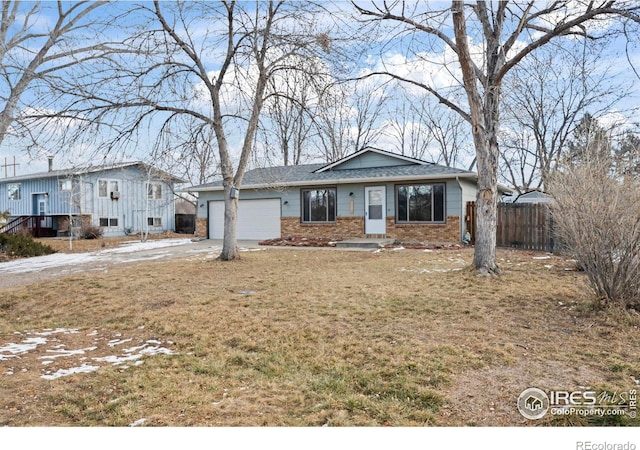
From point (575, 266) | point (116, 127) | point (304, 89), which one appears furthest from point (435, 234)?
point (116, 127)

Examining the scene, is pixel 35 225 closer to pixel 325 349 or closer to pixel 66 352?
pixel 66 352

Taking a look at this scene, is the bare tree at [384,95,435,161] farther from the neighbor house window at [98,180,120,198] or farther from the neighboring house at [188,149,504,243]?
the neighbor house window at [98,180,120,198]

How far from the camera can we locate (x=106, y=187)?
22.2 meters

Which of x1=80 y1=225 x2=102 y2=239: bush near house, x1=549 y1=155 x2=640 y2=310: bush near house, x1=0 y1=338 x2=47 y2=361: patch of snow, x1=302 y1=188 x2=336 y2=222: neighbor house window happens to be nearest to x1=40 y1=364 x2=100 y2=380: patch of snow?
x1=0 y1=338 x2=47 y2=361: patch of snow

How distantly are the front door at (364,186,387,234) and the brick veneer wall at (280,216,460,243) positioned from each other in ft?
0.67

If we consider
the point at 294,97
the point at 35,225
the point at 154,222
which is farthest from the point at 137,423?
the point at 35,225

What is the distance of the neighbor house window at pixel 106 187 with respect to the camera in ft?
71.7

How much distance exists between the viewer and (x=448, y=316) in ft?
15.3

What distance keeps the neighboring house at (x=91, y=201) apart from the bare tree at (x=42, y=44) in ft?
30.6

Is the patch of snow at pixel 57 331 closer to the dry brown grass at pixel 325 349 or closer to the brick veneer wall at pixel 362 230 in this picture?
the dry brown grass at pixel 325 349

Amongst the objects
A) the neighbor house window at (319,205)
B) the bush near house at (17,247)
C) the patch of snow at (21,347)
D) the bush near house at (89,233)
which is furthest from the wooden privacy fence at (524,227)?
the bush near house at (89,233)

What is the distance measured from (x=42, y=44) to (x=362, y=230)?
1154cm

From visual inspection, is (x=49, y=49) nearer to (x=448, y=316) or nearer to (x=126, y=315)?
(x=126, y=315)

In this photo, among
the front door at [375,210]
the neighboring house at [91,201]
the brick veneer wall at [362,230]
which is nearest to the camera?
the brick veneer wall at [362,230]
